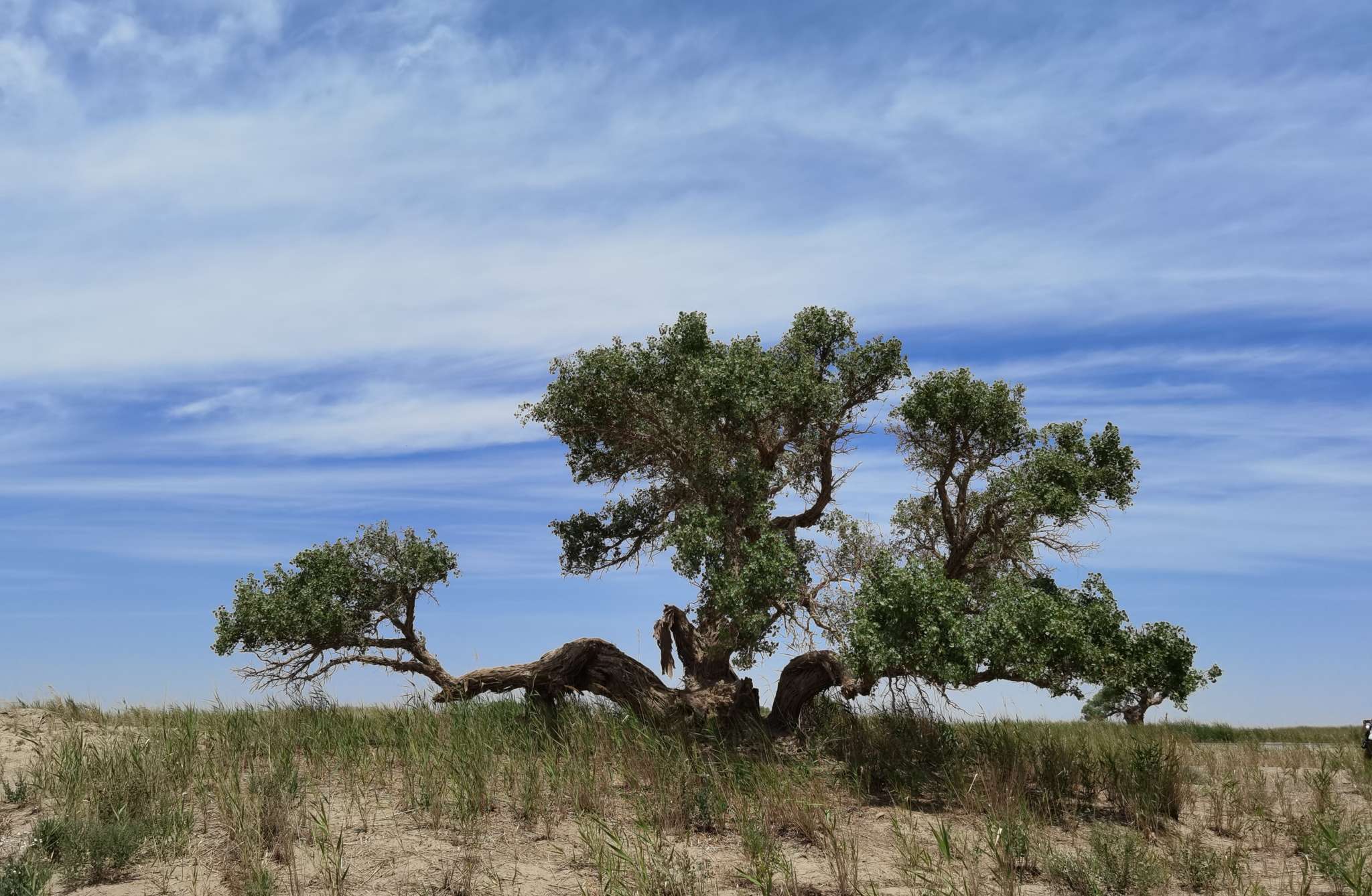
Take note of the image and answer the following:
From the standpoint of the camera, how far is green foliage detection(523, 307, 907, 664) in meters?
17.3

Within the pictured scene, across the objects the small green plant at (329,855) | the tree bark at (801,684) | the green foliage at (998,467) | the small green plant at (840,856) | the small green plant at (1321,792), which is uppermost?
the green foliage at (998,467)

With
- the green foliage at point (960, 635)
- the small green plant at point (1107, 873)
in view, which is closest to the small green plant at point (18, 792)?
the green foliage at point (960, 635)

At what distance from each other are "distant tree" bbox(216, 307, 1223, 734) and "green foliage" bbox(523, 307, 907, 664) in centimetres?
5

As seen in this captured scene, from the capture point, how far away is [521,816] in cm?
1262

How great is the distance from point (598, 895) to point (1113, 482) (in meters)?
13.2

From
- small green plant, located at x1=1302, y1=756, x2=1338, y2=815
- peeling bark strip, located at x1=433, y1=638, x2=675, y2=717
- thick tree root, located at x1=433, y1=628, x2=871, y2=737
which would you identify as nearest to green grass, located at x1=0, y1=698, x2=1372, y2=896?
small green plant, located at x1=1302, y1=756, x2=1338, y2=815

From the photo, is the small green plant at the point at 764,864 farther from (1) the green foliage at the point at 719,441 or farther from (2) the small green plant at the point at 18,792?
(2) the small green plant at the point at 18,792

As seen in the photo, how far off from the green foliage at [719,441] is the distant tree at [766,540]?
45mm

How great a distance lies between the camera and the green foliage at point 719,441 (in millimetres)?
17312

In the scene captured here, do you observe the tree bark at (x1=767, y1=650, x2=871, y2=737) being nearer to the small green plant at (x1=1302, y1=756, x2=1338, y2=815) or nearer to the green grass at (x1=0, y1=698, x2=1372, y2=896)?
the green grass at (x1=0, y1=698, x2=1372, y2=896)

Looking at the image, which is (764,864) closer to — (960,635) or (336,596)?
(960,635)

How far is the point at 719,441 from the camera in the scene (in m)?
19.0

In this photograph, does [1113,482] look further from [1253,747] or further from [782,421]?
[1253,747]

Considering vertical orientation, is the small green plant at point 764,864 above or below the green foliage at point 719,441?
below
